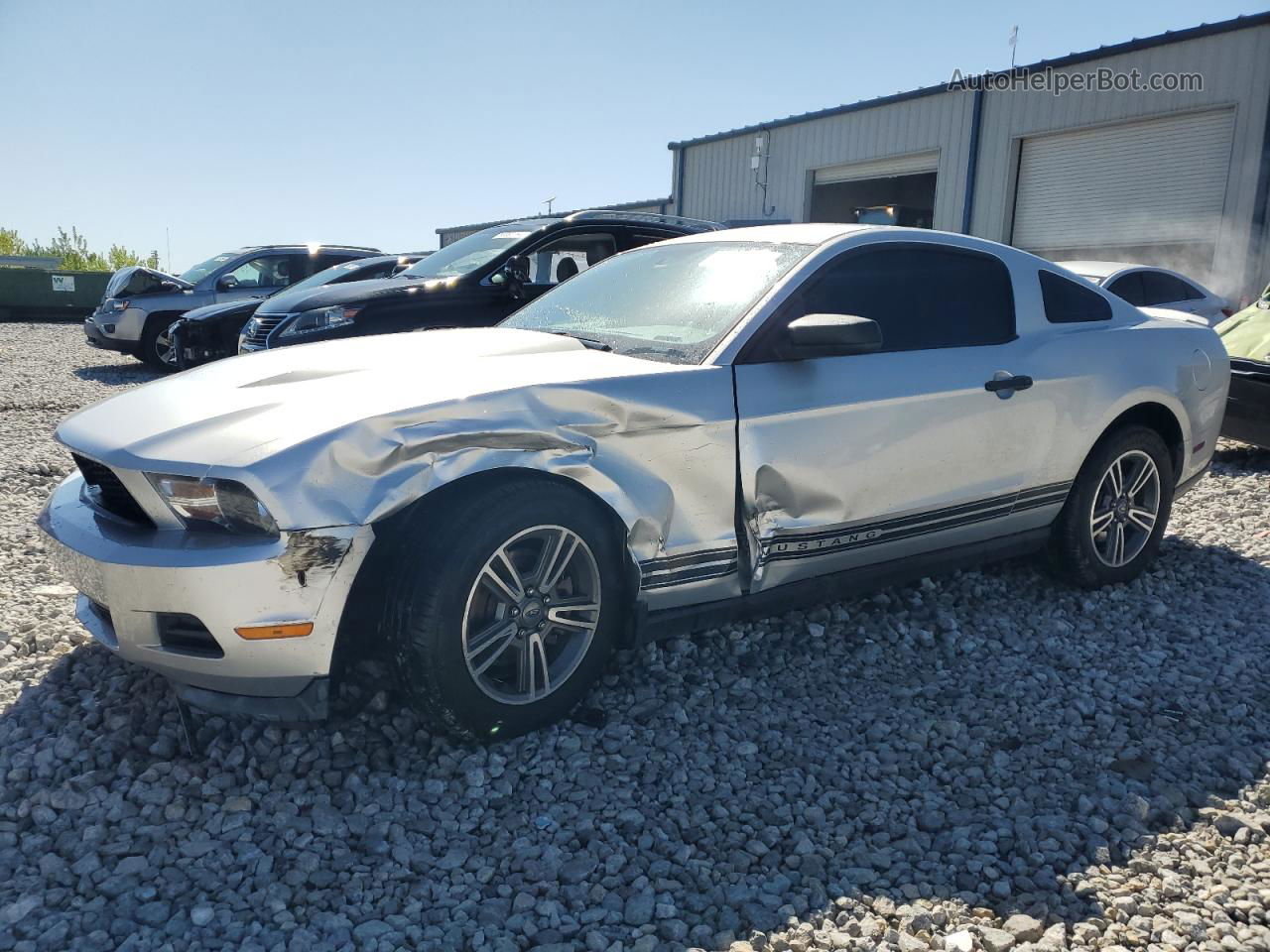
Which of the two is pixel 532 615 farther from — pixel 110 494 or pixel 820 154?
pixel 820 154

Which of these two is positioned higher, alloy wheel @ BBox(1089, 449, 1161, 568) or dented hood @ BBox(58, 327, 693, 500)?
dented hood @ BBox(58, 327, 693, 500)

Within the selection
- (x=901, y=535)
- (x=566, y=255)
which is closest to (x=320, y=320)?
(x=566, y=255)

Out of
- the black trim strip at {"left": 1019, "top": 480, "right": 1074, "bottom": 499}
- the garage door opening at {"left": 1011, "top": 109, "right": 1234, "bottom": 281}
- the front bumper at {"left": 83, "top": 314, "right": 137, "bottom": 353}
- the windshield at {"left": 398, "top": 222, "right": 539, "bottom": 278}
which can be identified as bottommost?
the front bumper at {"left": 83, "top": 314, "right": 137, "bottom": 353}

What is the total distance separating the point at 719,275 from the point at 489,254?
13.0 feet

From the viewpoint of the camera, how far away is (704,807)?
266 centimetres

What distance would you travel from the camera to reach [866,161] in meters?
17.2

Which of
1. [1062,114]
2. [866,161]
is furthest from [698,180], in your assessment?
[1062,114]

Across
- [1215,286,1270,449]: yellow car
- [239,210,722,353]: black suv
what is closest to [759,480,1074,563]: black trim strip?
[1215,286,1270,449]: yellow car

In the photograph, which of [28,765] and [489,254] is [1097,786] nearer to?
[28,765]

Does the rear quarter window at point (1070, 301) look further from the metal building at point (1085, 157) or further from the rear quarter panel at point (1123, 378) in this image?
the metal building at point (1085, 157)

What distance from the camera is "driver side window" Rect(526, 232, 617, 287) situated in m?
7.22

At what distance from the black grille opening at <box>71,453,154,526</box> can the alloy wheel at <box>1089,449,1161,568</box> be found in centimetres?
372

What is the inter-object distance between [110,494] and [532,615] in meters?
1.26

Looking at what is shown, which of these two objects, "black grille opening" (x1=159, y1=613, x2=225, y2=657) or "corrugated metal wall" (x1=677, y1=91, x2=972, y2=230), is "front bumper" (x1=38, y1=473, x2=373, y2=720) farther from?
"corrugated metal wall" (x1=677, y1=91, x2=972, y2=230)
